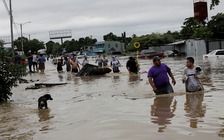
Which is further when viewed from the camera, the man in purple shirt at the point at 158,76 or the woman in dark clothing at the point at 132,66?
the woman in dark clothing at the point at 132,66

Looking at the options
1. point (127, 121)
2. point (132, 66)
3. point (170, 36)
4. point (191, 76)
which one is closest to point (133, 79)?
point (132, 66)

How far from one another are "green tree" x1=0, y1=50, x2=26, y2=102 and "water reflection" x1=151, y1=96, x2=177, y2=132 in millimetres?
5955

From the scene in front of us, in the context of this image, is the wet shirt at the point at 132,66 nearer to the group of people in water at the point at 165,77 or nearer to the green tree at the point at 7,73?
the green tree at the point at 7,73

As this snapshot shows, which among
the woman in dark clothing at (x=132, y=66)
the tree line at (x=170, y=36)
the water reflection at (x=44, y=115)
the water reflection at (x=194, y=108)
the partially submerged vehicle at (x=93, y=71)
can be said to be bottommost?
the water reflection at (x=44, y=115)

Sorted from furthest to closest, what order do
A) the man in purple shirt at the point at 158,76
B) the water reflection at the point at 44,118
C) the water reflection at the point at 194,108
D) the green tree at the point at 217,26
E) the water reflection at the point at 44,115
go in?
the green tree at the point at 217,26 < the man in purple shirt at the point at 158,76 < the water reflection at the point at 44,115 < the water reflection at the point at 44,118 < the water reflection at the point at 194,108

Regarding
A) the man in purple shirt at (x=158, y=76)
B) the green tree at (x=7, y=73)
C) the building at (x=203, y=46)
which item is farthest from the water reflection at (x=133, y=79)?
the building at (x=203, y=46)

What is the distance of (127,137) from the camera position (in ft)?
19.7

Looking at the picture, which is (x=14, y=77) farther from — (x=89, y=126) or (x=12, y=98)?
(x=89, y=126)

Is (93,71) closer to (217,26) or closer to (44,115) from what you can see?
(44,115)

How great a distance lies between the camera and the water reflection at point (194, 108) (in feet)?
23.8

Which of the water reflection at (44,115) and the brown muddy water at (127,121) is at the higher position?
the brown muddy water at (127,121)

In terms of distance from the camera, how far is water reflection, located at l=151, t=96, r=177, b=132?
708 centimetres

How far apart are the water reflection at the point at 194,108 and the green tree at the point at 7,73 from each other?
6.54 metres

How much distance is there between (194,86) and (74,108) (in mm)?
3547
